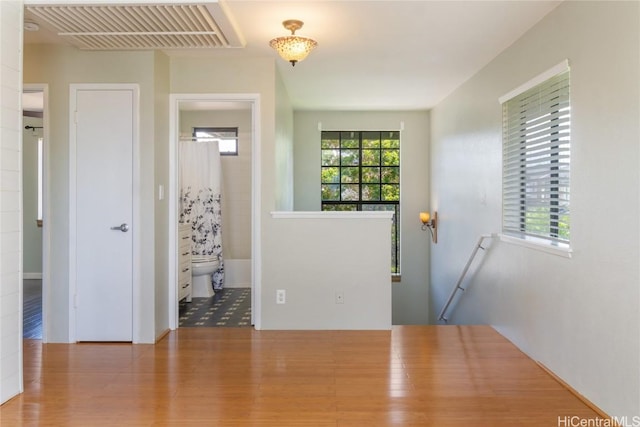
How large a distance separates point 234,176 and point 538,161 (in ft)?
13.5

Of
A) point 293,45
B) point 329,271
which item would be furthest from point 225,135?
point 293,45

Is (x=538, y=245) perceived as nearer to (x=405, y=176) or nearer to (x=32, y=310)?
(x=405, y=176)

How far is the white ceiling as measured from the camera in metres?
2.91

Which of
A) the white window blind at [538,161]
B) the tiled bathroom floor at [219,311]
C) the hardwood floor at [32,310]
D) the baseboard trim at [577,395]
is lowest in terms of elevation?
the hardwood floor at [32,310]

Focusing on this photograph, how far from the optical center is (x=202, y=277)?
547 cm

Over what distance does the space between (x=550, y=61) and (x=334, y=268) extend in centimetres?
222

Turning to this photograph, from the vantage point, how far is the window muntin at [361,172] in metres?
6.49

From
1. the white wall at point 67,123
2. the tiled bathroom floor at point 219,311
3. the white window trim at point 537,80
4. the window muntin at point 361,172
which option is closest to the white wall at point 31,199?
the tiled bathroom floor at point 219,311

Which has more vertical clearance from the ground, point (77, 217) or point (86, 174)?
point (86, 174)

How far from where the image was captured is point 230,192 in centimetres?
631

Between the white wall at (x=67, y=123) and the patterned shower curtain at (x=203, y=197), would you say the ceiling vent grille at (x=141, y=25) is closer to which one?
the white wall at (x=67, y=123)

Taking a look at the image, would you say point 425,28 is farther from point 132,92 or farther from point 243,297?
point 243,297

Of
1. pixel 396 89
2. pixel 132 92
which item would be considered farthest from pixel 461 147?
pixel 132 92

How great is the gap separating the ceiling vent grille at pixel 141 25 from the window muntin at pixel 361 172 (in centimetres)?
330
